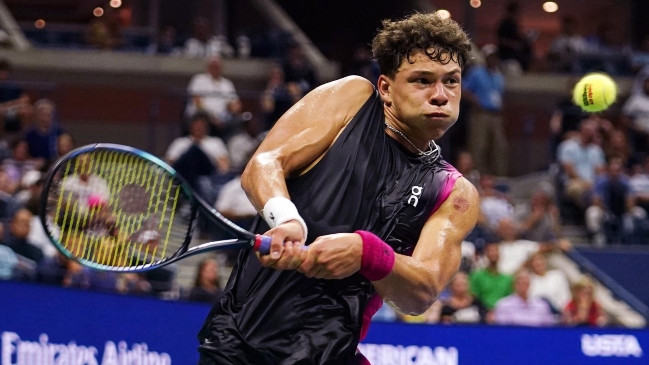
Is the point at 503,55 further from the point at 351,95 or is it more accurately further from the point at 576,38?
the point at 351,95

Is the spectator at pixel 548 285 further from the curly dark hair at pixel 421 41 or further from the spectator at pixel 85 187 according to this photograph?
the curly dark hair at pixel 421 41

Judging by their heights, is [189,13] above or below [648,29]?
below

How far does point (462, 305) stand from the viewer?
9.14 metres

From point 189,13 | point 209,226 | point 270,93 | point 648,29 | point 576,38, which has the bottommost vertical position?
point 209,226

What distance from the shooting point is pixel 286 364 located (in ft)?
11.7

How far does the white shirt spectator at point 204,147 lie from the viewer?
10673 mm

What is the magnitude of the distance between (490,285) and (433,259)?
6.03m

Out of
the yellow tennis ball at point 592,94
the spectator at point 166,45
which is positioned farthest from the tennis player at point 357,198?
the spectator at point 166,45

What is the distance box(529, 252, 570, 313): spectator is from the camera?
32.2 feet

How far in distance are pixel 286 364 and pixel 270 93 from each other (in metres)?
8.95

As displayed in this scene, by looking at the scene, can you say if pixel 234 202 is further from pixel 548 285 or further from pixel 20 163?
pixel 548 285

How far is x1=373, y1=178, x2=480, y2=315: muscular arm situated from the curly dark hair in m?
0.46

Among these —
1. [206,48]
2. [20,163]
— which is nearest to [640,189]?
[206,48]

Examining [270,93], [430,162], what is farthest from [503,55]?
[430,162]
